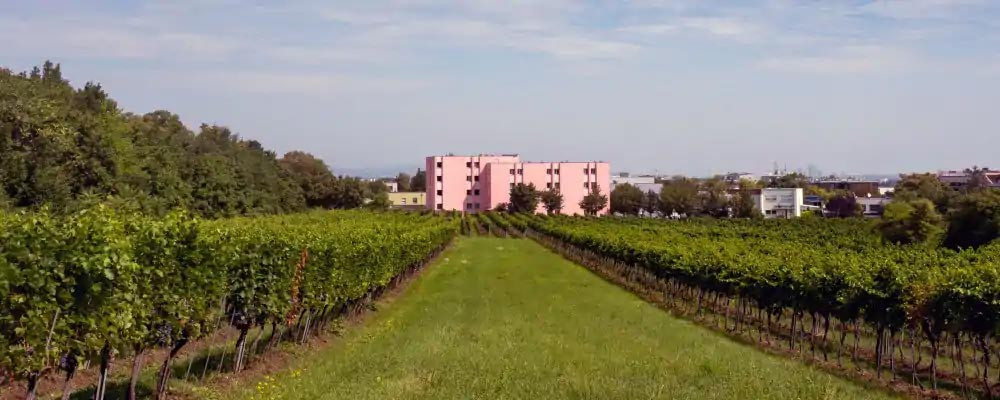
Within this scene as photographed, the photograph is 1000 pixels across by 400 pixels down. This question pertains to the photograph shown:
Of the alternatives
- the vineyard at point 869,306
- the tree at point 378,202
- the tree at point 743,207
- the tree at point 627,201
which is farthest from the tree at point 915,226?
the tree at point 627,201

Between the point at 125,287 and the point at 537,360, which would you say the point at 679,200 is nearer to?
the point at 537,360

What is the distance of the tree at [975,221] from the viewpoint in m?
56.5

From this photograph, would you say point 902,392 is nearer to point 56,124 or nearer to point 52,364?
point 52,364

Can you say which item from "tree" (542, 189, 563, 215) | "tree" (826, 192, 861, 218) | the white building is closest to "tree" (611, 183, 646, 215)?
the white building

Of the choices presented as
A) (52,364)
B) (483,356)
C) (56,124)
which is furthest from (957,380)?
(56,124)

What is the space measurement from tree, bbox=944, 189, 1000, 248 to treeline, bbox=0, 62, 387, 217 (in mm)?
51456

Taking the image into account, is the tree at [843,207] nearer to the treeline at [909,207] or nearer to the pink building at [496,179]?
the treeline at [909,207]

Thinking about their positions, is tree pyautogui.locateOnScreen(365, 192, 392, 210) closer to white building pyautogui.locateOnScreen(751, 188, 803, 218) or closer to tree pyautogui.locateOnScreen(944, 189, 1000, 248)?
white building pyautogui.locateOnScreen(751, 188, 803, 218)

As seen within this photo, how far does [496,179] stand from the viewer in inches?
6412

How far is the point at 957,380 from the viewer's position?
2100cm

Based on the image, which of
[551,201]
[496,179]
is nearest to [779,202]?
[551,201]

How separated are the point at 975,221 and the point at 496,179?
110 meters

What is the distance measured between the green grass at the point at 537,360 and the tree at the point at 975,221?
35354 millimetres

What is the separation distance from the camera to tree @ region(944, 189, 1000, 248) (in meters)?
56.5
